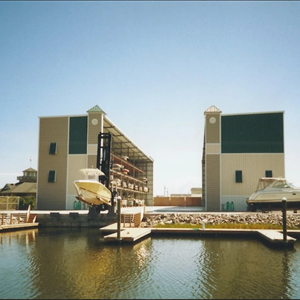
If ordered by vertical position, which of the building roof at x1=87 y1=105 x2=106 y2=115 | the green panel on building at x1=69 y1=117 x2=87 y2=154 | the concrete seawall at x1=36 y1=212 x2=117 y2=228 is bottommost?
the concrete seawall at x1=36 y1=212 x2=117 y2=228

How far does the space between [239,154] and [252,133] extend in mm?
2749

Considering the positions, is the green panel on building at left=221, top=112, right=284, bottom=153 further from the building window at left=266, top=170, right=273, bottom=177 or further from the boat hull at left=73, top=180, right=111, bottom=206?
the boat hull at left=73, top=180, right=111, bottom=206

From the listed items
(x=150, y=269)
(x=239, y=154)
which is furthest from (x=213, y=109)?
(x=150, y=269)

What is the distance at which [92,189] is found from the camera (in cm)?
2755

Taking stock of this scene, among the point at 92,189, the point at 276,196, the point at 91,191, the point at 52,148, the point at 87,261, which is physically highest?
the point at 52,148

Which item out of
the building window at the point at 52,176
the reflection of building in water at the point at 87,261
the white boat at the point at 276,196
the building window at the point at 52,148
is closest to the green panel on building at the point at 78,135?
the building window at the point at 52,148

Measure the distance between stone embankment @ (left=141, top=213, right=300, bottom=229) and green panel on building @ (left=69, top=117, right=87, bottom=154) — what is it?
47.0 ft

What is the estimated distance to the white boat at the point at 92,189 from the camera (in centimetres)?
2742

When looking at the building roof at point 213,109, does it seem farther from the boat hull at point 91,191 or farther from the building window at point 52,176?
the building window at point 52,176

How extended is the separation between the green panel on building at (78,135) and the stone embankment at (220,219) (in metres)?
14.3

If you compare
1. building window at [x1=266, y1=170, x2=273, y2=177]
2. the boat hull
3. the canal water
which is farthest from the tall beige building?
the canal water

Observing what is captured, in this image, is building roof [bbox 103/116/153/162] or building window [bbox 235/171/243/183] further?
building roof [bbox 103/116/153/162]

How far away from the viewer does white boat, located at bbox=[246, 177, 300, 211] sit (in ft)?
102

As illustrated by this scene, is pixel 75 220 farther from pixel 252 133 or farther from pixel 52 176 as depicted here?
pixel 252 133
